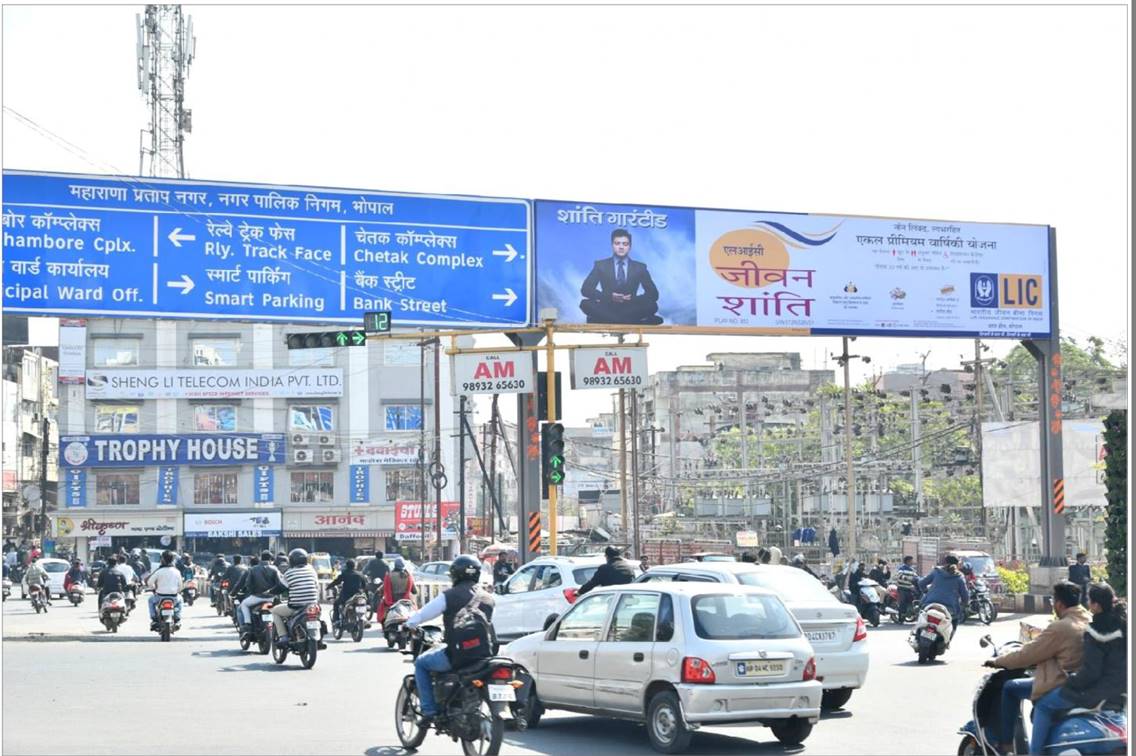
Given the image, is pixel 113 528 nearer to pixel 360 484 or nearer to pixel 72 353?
pixel 72 353

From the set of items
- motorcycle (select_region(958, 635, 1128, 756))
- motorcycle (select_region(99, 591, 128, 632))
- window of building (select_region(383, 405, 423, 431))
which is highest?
window of building (select_region(383, 405, 423, 431))

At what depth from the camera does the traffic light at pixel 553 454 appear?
2612 cm

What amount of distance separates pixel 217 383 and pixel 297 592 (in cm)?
5762

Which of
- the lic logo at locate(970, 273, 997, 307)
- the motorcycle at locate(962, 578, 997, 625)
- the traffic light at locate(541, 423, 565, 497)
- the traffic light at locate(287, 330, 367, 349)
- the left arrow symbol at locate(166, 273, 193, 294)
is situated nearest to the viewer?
the traffic light at locate(541, 423, 565, 497)

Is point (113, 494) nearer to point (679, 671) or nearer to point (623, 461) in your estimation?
point (623, 461)

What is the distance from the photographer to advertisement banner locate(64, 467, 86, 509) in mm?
75438

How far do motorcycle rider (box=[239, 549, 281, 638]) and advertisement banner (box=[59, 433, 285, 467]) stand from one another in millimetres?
53213

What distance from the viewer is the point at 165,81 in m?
70.9

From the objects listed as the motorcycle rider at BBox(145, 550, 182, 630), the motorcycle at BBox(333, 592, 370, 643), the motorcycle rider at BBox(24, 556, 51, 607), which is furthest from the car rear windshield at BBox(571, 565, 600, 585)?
the motorcycle rider at BBox(24, 556, 51, 607)

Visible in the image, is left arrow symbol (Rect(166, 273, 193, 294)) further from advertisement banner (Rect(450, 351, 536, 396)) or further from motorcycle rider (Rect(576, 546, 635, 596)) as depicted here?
motorcycle rider (Rect(576, 546, 635, 596))

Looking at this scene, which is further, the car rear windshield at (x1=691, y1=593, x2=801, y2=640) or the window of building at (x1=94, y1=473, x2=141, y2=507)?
the window of building at (x1=94, y1=473, x2=141, y2=507)

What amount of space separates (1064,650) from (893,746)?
340 cm

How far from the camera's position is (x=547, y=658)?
45.3ft

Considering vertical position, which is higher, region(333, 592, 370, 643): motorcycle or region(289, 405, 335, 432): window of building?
region(289, 405, 335, 432): window of building
